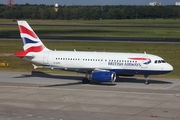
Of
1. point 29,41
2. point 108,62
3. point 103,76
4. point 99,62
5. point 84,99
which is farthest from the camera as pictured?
point 29,41

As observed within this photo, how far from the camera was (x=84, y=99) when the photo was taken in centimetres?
4462

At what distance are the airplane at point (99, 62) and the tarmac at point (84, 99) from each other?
1.36 metres

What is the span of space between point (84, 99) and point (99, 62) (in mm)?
10443

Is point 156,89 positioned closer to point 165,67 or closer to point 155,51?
point 165,67

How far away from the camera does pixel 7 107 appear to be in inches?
1594

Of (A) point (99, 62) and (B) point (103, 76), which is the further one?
(A) point (99, 62)

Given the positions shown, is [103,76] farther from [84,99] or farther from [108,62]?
[84,99]

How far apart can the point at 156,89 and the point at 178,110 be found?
11023 mm

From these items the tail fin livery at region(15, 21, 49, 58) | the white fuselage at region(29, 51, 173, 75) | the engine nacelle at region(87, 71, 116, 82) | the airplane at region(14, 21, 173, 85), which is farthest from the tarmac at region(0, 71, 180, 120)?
the tail fin livery at region(15, 21, 49, 58)

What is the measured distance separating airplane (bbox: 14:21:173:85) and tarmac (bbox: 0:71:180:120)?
53.4 inches

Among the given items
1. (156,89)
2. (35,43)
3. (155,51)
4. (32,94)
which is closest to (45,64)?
(35,43)

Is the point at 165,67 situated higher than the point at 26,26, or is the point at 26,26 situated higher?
the point at 26,26

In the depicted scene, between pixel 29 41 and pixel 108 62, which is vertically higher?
pixel 29 41

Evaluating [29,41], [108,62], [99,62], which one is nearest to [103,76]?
[108,62]
